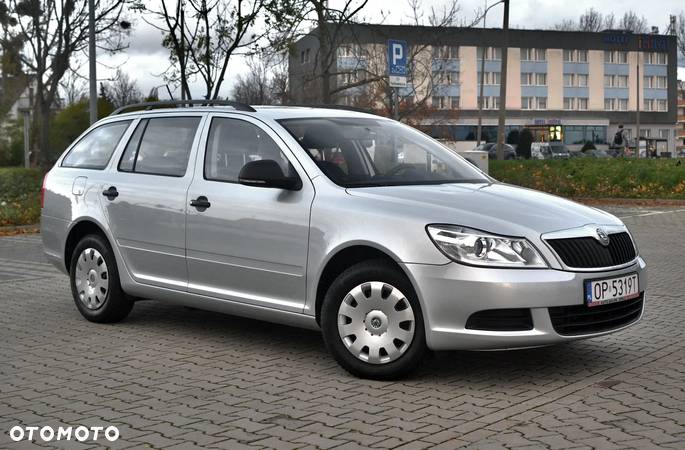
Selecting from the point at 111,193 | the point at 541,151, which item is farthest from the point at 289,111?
the point at 541,151

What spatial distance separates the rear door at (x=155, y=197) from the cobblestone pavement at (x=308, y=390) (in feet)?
1.83

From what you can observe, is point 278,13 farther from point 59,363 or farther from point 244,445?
point 244,445

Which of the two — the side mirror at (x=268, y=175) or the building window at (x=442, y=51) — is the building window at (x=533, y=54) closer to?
the building window at (x=442, y=51)

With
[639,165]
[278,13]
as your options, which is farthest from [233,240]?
[639,165]

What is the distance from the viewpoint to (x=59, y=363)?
671 centimetres

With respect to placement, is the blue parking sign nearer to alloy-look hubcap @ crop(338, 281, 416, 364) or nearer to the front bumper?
alloy-look hubcap @ crop(338, 281, 416, 364)

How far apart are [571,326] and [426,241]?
93 centimetres

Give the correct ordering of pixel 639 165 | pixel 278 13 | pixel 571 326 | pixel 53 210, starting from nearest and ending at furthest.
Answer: pixel 571 326
pixel 53 210
pixel 278 13
pixel 639 165

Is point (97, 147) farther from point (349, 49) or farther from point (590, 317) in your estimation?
point (349, 49)

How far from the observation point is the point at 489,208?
5.98 metres

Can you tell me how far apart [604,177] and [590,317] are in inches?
802

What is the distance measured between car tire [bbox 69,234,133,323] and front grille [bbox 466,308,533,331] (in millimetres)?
3269

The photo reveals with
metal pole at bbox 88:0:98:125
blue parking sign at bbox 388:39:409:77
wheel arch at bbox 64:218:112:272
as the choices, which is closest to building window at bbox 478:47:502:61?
metal pole at bbox 88:0:98:125

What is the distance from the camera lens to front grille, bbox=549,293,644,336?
227 inches
